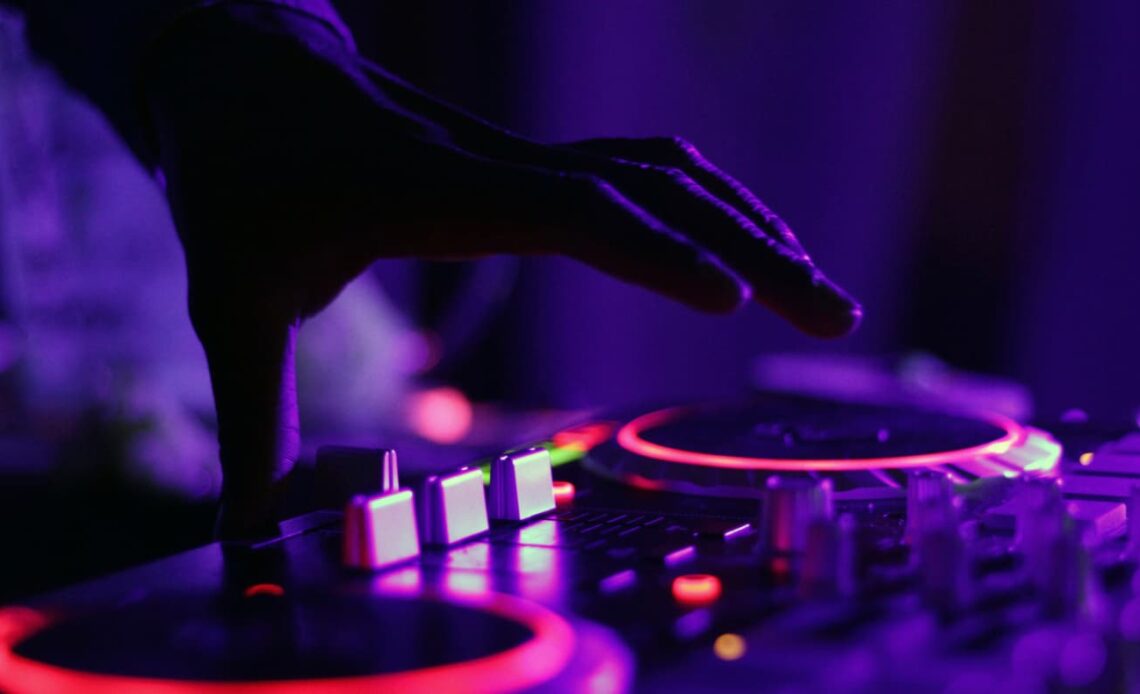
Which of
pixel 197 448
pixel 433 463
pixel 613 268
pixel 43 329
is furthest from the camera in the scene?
pixel 43 329

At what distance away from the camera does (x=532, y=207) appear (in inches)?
25.5

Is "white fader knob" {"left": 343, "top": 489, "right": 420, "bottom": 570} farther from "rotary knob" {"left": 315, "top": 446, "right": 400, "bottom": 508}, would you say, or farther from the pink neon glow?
the pink neon glow

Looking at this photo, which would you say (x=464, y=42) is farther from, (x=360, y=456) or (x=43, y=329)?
(x=360, y=456)

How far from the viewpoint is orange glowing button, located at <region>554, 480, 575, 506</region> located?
77cm

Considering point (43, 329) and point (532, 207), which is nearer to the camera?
point (532, 207)

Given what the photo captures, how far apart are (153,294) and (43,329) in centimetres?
24

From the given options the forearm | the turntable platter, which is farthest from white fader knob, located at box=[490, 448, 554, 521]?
the forearm

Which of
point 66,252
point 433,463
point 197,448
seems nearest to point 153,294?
point 66,252

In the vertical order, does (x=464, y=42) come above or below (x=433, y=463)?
above

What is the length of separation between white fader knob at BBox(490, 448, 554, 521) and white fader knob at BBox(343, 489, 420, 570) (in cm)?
10

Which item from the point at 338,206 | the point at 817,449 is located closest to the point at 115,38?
the point at 338,206

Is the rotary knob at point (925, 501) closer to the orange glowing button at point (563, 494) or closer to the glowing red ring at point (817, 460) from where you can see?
the glowing red ring at point (817, 460)

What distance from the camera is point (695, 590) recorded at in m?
0.54

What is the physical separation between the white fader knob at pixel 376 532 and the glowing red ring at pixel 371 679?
5.7 inches
